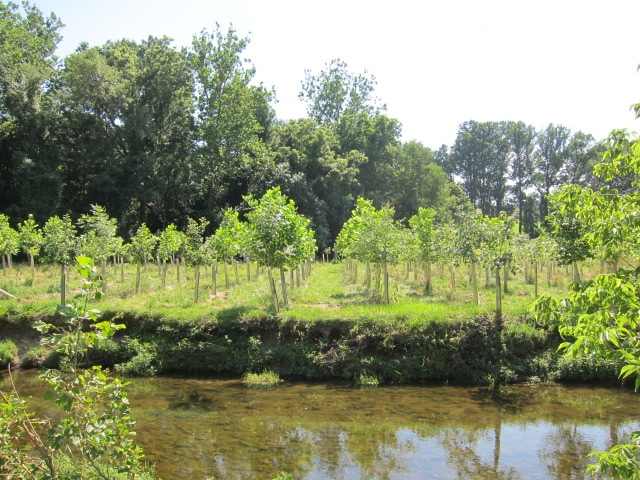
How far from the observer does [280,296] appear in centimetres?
2141

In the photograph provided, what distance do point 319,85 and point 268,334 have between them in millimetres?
52370

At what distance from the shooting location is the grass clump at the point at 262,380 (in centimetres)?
1572

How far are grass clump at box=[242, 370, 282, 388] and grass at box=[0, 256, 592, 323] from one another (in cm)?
221

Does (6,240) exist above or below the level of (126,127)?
below

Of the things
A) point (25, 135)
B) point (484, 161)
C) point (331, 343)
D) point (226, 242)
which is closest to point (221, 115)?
point (25, 135)

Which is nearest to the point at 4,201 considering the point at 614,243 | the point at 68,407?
the point at 68,407

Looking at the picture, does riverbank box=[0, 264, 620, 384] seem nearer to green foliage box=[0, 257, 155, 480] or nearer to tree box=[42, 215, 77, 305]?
tree box=[42, 215, 77, 305]

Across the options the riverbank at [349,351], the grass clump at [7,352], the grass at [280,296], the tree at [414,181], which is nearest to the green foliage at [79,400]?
the riverbank at [349,351]

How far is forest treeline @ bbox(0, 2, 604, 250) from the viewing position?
36.6m

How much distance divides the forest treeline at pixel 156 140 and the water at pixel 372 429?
25.9 metres

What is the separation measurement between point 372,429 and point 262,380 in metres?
5.18

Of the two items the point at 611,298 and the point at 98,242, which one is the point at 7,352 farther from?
the point at 611,298

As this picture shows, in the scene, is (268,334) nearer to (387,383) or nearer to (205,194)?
(387,383)

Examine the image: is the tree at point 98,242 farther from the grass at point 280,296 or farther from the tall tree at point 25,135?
the tall tree at point 25,135
